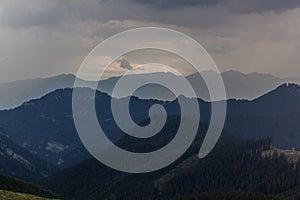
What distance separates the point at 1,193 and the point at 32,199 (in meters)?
11.3

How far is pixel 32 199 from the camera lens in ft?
492

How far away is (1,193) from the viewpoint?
142375mm
